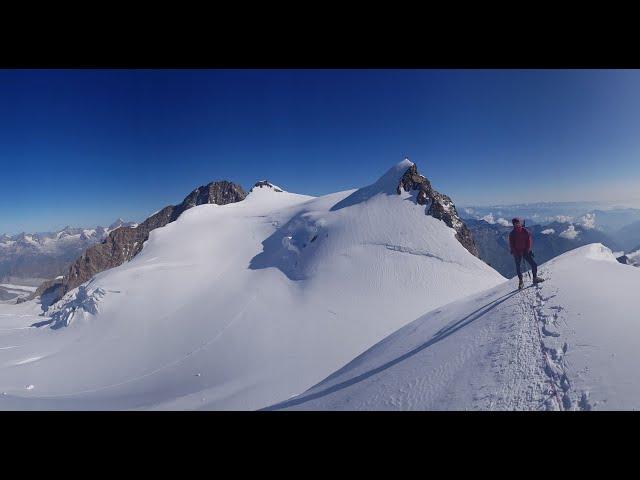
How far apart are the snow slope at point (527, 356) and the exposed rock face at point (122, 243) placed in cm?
6813

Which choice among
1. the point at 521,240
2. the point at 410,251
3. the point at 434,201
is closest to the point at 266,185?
the point at 434,201

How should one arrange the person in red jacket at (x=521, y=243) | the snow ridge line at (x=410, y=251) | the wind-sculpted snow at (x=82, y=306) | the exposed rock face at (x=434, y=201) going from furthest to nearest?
the exposed rock face at (x=434, y=201) < the wind-sculpted snow at (x=82, y=306) < the snow ridge line at (x=410, y=251) < the person in red jacket at (x=521, y=243)

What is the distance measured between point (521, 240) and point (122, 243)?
92663 millimetres

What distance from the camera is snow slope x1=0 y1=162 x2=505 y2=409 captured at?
58.1 feet

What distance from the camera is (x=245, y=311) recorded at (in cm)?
2506

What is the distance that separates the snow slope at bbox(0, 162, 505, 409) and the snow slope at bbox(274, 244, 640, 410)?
9179 mm

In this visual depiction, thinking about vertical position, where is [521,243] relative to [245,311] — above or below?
above

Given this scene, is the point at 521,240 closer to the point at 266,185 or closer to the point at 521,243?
the point at 521,243

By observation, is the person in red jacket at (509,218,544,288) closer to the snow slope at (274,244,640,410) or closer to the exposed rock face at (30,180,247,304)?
the snow slope at (274,244,640,410)

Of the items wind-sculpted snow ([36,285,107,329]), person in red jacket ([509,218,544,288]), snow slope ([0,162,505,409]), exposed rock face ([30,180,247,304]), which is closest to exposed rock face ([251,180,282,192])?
exposed rock face ([30,180,247,304])

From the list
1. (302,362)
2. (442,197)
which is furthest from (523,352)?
(442,197)

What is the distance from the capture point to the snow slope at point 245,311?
17719 mm

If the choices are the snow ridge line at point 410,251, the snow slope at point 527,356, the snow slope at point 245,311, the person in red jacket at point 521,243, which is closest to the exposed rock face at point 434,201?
the snow slope at point 245,311

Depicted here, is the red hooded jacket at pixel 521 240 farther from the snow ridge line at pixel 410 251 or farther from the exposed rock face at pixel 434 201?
the exposed rock face at pixel 434 201
